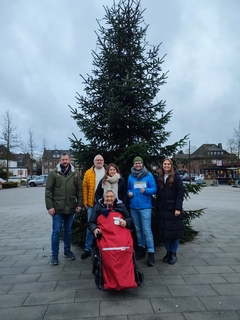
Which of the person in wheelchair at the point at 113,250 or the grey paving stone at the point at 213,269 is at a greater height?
the person in wheelchair at the point at 113,250

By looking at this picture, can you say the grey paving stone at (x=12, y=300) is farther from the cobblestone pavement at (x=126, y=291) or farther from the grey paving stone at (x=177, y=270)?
the grey paving stone at (x=177, y=270)

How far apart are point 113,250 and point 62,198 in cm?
174

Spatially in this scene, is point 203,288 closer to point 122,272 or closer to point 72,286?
point 122,272

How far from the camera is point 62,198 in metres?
4.81

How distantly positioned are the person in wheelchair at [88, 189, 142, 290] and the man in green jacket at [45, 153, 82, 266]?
0.97 metres

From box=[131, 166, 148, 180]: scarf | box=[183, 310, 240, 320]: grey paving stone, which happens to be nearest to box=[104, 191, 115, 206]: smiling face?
box=[131, 166, 148, 180]: scarf

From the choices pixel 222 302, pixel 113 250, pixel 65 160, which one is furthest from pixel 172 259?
pixel 65 160

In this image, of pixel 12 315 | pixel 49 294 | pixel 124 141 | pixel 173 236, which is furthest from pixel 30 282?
pixel 124 141

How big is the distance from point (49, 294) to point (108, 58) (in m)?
4.84

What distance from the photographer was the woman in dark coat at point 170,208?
15.1ft

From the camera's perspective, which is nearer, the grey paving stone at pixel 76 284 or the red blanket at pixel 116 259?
the red blanket at pixel 116 259

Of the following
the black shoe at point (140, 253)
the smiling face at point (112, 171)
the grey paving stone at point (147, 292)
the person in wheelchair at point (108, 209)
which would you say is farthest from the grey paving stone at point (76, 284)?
the smiling face at point (112, 171)

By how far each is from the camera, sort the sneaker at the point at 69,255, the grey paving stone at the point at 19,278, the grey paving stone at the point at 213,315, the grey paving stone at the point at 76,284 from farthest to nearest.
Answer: the sneaker at the point at 69,255 → the grey paving stone at the point at 19,278 → the grey paving stone at the point at 76,284 → the grey paving stone at the point at 213,315

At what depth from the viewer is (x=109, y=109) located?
5.39 meters
